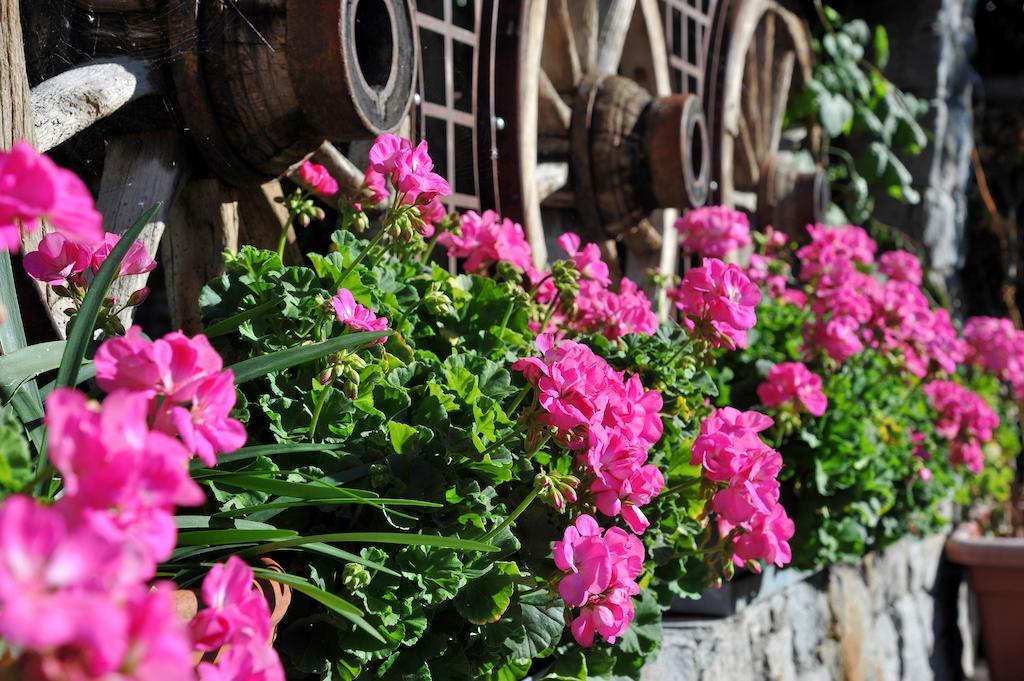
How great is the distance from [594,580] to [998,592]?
2.77 meters

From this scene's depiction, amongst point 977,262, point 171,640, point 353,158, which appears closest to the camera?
point 171,640

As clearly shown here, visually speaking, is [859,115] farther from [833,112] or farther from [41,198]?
[41,198]

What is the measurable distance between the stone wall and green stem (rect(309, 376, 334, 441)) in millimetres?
773

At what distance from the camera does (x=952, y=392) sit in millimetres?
2670

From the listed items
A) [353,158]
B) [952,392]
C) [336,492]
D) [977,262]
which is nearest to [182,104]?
[353,158]

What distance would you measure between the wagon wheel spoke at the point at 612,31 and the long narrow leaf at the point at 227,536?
191 cm

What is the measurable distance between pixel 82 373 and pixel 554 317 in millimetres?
803

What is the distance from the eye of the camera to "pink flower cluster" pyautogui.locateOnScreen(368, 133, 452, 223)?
107cm

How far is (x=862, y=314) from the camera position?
2.02m

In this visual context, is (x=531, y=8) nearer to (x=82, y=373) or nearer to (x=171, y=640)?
(x=82, y=373)

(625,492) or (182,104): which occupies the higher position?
(182,104)

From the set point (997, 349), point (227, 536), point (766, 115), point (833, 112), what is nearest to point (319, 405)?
point (227, 536)

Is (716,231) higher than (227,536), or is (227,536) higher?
(227,536)

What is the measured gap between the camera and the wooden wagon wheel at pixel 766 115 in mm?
3152
